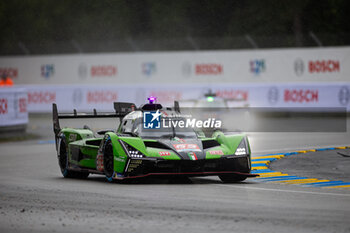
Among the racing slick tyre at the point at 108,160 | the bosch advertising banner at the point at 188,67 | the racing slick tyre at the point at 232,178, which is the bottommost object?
the racing slick tyre at the point at 232,178

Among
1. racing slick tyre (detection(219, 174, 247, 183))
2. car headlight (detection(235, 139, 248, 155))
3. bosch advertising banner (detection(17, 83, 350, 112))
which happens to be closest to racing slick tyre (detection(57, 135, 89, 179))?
racing slick tyre (detection(219, 174, 247, 183))

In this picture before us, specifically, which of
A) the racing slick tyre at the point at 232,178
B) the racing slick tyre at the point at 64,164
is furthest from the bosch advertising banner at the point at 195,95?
the racing slick tyre at the point at 232,178

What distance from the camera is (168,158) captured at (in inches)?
457

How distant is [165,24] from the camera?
4869 centimetres

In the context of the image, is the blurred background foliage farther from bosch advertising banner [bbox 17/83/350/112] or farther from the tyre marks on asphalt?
the tyre marks on asphalt

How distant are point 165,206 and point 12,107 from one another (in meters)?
16.9

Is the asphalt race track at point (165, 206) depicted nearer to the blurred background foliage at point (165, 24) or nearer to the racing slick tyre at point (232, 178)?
the racing slick tyre at point (232, 178)

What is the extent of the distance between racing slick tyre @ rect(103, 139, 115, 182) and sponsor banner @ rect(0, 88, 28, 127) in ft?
43.5

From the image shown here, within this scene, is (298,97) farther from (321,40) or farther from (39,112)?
(39,112)

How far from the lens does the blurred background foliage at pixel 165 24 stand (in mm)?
42062

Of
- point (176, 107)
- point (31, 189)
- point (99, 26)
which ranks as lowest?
point (31, 189)

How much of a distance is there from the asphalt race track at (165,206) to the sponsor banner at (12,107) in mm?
11170

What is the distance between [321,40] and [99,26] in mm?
16278

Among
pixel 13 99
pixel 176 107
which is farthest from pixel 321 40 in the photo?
pixel 176 107
